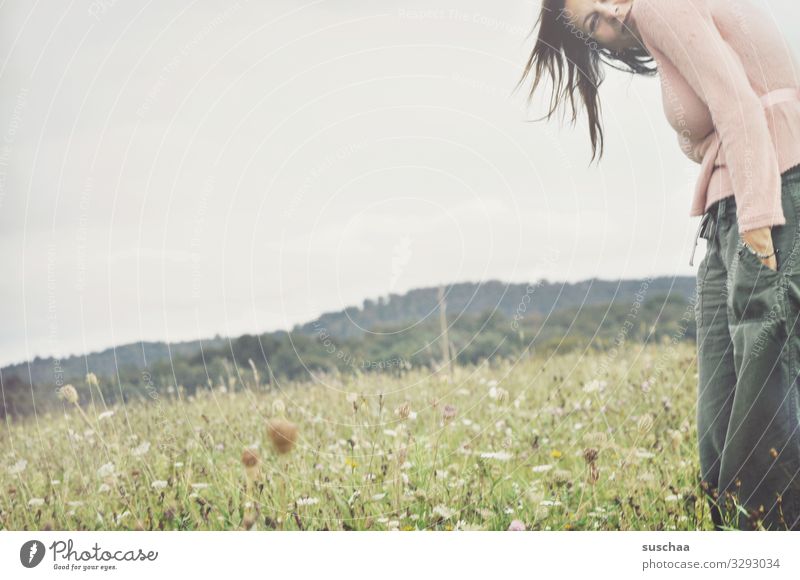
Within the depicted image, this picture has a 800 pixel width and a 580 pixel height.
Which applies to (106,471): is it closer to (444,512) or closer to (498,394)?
(444,512)

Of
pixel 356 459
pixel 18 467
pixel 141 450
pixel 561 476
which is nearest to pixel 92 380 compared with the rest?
pixel 141 450

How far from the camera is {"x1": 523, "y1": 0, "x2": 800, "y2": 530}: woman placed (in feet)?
7.25

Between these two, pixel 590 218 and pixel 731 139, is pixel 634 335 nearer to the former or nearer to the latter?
pixel 590 218

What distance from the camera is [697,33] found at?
7.55 ft

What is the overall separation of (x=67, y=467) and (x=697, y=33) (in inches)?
96.1

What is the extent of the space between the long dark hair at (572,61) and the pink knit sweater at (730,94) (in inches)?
8.8

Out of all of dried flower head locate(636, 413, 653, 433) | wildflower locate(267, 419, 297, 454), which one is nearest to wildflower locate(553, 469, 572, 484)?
dried flower head locate(636, 413, 653, 433)

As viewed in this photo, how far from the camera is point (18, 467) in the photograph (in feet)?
9.09

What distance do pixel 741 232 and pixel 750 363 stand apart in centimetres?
37

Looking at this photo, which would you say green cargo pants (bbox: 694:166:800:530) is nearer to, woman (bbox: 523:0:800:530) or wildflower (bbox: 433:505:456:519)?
woman (bbox: 523:0:800:530)

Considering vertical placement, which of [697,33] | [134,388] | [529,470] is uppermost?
[697,33]

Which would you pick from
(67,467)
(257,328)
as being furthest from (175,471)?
(257,328)
